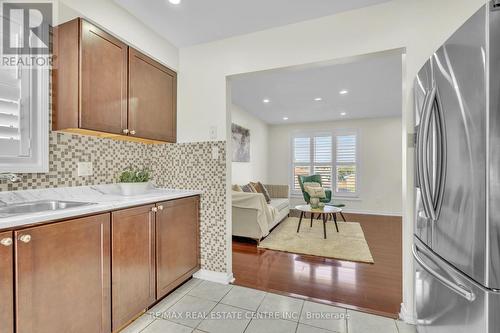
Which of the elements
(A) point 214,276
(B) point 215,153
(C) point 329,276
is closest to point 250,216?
(A) point 214,276

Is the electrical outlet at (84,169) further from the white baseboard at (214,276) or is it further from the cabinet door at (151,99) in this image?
the white baseboard at (214,276)

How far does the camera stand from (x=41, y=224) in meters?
1.11

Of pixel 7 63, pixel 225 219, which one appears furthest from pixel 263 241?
pixel 7 63

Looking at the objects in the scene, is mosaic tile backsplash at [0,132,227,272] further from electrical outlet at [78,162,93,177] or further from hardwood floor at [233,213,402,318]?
hardwood floor at [233,213,402,318]

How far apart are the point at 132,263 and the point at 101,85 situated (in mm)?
1305

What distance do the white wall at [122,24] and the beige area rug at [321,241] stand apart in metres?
2.70

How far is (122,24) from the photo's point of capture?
1857 mm

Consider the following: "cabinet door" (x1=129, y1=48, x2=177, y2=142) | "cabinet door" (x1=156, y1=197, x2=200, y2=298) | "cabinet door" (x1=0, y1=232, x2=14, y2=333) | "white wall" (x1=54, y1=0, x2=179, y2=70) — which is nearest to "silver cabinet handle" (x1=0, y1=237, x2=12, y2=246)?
"cabinet door" (x1=0, y1=232, x2=14, y2=333)

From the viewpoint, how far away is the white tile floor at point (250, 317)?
1.62 m

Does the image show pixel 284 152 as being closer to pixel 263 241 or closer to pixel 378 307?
pixel 263 241

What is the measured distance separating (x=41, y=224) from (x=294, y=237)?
3200 millimetres

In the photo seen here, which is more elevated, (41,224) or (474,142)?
(474,142)

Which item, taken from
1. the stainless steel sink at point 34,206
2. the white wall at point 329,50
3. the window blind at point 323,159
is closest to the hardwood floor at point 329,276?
the white wall at point 329,50

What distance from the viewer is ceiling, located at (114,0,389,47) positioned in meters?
1.78
